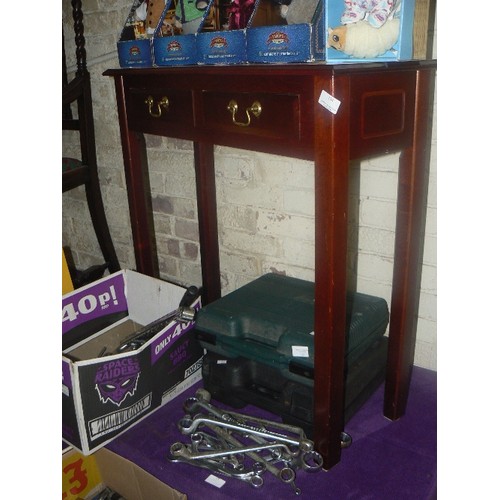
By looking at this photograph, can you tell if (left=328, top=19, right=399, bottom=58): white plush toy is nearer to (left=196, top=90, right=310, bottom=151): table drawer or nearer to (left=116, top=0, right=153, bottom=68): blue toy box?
(left=196, top=90, right=310, bottom=151): table drawer

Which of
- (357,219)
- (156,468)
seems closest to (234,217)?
(357,219)

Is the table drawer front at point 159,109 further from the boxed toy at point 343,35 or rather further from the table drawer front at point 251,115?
the boxed toy at point 343,35

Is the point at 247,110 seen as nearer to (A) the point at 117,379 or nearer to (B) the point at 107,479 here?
(A) the point at 117,379

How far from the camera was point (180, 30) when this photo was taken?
4.10ft

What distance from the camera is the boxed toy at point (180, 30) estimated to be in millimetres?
1164

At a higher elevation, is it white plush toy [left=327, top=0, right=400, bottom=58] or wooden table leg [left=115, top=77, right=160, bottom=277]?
white plush toy [left=327, top=0, right=400, bottom=58]

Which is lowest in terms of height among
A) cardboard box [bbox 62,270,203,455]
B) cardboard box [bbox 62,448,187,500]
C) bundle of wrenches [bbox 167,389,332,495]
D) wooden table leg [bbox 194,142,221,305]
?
cardboard box [bbox 62,448,187,500]

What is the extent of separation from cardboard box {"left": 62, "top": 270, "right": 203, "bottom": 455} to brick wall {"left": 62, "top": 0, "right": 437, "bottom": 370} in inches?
13.6

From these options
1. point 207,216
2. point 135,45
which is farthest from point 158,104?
point 207,216

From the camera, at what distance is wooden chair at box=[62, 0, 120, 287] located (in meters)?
1.82

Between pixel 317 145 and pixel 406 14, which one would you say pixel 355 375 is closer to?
pixel 317 145

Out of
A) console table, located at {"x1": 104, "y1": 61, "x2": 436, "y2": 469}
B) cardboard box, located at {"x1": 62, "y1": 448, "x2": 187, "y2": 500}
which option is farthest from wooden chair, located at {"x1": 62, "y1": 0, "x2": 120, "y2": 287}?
cardboard box, located at {"x1": 62, "y1": 448, "x2": 187, "y2": 500}

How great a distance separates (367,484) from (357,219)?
Answer: 0.69 m
